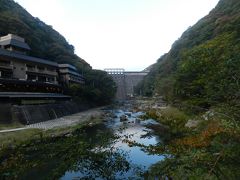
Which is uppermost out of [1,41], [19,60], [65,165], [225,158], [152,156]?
[1,41]

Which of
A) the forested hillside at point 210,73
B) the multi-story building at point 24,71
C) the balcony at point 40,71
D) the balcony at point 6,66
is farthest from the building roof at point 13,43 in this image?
the forested hillside at point 210,73

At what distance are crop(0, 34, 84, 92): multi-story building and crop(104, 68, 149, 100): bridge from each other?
317ft

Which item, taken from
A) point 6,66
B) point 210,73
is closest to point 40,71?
point 6,66

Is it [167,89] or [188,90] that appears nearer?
[188,90]

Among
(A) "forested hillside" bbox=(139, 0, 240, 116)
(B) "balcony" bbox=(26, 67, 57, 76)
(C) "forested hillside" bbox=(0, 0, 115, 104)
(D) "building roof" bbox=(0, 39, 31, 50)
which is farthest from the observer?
(C) "forested hillside" bbox=(0, 0, 115, 104)

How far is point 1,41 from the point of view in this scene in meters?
51.2

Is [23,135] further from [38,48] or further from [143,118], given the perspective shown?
[38,48]

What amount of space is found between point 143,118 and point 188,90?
12841 mm

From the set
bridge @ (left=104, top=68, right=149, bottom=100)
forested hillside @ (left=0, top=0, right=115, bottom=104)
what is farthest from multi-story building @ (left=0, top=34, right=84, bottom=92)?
bridge @ (left=104, top=68, right=149, bottom=100)

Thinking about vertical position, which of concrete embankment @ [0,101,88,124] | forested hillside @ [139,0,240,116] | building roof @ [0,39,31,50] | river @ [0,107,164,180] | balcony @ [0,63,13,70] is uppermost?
building roof @ [0,39,31,50]

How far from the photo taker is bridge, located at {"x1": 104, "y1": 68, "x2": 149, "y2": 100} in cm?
16048

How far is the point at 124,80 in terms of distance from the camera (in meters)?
170

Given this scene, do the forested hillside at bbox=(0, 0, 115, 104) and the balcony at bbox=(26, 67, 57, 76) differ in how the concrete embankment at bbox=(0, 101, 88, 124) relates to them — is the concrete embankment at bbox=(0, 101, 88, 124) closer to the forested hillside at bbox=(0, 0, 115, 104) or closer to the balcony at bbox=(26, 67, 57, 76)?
the balcony at bbox=(26, 67, 57, 76)

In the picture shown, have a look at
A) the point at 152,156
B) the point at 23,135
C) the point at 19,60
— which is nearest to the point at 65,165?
the point at 152,156
